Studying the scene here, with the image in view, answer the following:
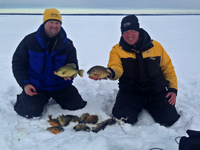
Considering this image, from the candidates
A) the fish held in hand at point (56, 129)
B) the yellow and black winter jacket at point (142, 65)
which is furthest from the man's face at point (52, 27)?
the fish held in hand at point (56, 129)

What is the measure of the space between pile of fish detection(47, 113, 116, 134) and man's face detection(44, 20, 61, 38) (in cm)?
148

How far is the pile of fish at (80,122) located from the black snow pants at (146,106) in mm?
332

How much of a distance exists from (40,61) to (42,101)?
783mm

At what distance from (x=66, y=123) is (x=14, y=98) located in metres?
1.48

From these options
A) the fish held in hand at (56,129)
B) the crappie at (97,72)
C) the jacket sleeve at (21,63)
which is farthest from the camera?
the jacket sleeve at (21,63)

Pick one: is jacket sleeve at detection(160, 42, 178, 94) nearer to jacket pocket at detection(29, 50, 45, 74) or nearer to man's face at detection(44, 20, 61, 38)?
man's face at detection(44, 20, 61, 38)

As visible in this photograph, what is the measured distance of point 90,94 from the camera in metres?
3.94

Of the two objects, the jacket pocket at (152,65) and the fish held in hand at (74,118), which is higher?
the jacket pocket at (152,65)

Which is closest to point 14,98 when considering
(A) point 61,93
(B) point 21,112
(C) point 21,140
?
(B) point 21,112

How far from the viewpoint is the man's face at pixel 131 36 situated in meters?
2.89

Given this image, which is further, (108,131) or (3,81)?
(3,81)

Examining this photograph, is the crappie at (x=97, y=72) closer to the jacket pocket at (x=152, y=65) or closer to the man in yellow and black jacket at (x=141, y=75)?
the man in yellow and black jacket at (x=141, y=75)

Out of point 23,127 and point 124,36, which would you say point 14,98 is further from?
point 124,36

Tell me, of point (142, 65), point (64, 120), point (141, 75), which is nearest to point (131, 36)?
point (142, 65)
